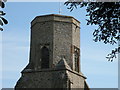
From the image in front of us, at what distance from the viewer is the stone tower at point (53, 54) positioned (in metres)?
24.0

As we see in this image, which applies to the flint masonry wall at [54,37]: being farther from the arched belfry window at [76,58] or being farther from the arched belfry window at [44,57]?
the arched belfry window at [76,58]

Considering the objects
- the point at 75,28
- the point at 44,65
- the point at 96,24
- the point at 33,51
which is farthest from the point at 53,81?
the point at 96,24

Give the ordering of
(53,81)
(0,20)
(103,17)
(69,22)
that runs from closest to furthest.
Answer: (0,20) < (103,17) < (53,81) < (69,22)

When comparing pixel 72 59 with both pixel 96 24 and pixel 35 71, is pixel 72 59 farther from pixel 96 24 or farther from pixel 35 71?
pixel 96 24

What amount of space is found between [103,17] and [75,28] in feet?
59.5

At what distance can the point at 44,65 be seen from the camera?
80.3 ft

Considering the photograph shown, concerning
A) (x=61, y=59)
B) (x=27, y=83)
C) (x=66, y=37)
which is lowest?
(x=27, y=83)

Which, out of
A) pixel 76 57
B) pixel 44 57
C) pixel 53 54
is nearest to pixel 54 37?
pixel 53 54

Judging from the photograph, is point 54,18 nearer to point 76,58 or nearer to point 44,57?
point 44,57

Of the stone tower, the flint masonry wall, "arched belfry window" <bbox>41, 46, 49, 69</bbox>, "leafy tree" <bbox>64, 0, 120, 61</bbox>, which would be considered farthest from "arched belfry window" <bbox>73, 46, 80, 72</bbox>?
"leafy tree" <bbox>64, 0, 120, 61</bbox>

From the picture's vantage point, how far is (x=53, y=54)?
24.4 metres

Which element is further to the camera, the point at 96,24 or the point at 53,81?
the point at 53,81

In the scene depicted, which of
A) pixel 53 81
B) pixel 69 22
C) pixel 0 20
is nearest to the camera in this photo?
pixel 0 20

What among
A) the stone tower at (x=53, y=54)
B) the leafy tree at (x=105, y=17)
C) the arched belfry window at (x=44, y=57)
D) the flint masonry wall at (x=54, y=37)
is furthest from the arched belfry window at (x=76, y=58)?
the leafy tree at (x=105, y=17)
